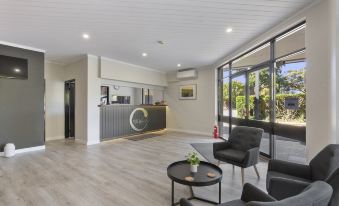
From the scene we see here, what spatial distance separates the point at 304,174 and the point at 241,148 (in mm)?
1309

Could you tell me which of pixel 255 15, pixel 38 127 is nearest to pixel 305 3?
pixel 255 15

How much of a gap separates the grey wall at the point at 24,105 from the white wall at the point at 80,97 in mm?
1105

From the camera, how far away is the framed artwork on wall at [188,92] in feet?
27.0

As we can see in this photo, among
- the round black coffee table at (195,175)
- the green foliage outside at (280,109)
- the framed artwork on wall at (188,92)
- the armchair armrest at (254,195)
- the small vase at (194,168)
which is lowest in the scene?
the round black coffee table at (195,175)

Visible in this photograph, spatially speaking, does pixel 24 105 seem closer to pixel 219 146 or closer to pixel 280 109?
pixel 219 146

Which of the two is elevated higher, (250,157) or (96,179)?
(250,157)

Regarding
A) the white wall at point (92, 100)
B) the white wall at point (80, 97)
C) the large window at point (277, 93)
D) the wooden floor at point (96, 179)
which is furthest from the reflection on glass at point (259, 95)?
the white wall at point (80, 97)

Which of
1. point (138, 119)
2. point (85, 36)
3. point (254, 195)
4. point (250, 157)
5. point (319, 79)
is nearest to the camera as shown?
point (254, 195)

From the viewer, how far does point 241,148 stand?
3.54 m

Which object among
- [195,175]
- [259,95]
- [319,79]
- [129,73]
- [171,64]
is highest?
[171,64]

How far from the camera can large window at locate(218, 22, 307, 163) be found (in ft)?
11.4

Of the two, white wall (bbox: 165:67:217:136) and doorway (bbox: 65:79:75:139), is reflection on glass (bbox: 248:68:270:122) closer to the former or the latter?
white wall (bbox: 165:67:217:136)

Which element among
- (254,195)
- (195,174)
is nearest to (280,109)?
(195,174)

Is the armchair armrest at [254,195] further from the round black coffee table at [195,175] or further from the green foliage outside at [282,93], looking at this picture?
the green foliage outside at [282,93]
